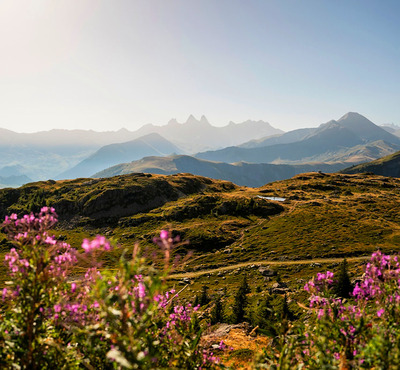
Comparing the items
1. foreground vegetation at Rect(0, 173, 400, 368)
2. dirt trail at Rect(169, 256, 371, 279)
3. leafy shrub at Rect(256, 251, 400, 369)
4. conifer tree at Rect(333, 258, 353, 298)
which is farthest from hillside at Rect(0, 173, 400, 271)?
leafy shrub at Rect(256, 251, 400, 369)

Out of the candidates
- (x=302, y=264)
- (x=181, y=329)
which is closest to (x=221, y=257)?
(x=302, y=264)

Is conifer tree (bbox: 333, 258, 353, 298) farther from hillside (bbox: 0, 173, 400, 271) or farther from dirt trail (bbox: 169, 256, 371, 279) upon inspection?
dirt trail (bbox: 169, 256, 371, 279)

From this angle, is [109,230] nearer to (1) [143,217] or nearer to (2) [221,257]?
(1) [143,217]

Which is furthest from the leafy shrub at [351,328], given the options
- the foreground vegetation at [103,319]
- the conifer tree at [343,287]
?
the conifer tree at [343,287]

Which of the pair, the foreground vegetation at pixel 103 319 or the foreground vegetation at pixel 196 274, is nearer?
the foreground vegetation at pixel 103 319

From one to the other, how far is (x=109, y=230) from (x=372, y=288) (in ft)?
454

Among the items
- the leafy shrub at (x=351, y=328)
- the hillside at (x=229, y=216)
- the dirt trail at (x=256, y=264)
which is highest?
the leafy shrub at (x=351, y=328)

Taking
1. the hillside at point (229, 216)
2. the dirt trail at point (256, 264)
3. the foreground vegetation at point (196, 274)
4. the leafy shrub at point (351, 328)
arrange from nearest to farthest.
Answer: the foreground vegetation at point (196, 274)
the leafy shrub at point (351, 328)
the dirt trail at point (256, 264)
the hillside at point (229, 216)

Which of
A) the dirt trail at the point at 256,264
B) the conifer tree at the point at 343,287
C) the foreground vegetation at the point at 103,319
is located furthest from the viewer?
the dirt trail at the point at 256,264

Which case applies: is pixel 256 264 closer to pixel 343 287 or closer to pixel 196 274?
pixel 196 274

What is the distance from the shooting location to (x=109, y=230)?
13500cm

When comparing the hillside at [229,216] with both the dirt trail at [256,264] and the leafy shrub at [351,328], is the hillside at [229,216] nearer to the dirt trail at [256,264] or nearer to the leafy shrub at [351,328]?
the dirt trail at [256,264]

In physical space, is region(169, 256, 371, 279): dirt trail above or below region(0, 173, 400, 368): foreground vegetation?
A: below

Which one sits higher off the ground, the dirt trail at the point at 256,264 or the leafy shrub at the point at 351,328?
the leafy shrub at the point at 351,328
